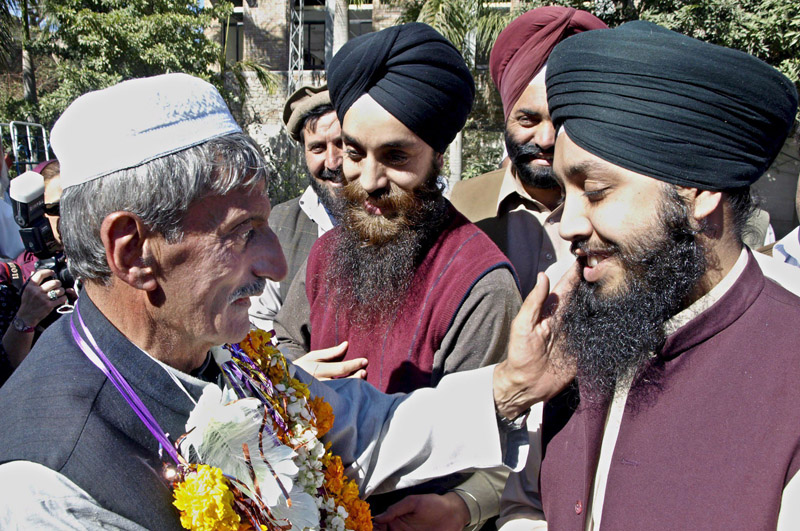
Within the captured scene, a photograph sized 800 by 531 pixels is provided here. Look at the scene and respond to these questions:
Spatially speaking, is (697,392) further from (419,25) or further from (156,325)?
(419,25)

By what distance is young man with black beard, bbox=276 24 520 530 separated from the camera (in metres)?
2.26

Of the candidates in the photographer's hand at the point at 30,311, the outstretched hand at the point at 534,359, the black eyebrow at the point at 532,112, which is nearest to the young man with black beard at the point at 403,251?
the outstretched hand at the point at 534,359

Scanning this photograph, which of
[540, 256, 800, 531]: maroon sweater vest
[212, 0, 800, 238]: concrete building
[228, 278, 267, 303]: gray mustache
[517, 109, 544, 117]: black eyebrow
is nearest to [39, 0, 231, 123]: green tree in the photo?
[212, 0, 800, 238]: concrete building

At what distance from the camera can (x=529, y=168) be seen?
3021 mm

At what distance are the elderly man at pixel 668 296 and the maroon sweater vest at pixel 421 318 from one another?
Answer: 0.50 m

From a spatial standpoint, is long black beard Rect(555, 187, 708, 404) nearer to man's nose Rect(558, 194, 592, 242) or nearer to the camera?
man's nose Rect(558, 194, 592, 242)

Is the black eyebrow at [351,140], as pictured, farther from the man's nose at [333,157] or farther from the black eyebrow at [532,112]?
the man's nose at [333,157]

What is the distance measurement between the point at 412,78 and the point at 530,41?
0.90 metres

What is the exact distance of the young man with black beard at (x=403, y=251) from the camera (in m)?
2.26

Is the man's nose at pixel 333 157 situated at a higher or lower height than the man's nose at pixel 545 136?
lower

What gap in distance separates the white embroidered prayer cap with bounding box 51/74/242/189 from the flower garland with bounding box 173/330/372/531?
0.61 meters

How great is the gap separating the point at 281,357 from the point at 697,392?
3.95 feet

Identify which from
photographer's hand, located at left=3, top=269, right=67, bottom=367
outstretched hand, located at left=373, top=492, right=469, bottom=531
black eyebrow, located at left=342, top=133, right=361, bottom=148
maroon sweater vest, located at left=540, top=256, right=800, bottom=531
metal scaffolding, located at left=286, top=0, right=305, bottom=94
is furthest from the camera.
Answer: metal scaffolding, located at left=286, top=0, right=305, bottom=94

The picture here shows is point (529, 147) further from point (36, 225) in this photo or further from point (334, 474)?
point (36, 225)
